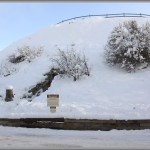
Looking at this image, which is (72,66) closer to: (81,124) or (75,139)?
(81,124)

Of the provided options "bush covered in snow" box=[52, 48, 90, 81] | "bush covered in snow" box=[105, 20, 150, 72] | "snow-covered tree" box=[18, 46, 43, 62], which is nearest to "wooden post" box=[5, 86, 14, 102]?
"bush covered in snow" box=[52, 48, 90, 81]

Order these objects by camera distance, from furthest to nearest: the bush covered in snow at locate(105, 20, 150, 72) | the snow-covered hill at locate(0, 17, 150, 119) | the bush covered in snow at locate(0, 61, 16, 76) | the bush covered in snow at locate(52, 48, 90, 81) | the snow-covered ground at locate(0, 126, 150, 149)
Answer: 1. the bush covered in snow at locate(0, 61, 16, 76)
2. the bush covered in snow at locate(105, 20, 150, 72)
3. the bush covered in snow at locate(52, 48, 90, 81)
4. the snow-covered hill at locate(0, 17, 150, 119)
5. the snow-covered ground at locate(0, 126, 150, 149)

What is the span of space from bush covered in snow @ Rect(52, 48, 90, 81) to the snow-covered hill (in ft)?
1.42

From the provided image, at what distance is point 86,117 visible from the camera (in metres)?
15.1

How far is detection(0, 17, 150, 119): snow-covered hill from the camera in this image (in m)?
16.3

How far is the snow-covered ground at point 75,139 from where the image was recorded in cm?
1041

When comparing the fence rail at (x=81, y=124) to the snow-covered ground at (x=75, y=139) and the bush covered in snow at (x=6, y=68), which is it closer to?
the snow-covered ground at (x=75, y=139)

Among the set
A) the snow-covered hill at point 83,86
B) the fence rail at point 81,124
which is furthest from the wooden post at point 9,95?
the fence rail at point 81,124

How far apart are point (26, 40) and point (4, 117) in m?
17.9

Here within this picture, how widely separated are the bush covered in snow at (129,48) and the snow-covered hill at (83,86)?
586 mm

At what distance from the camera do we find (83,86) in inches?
816

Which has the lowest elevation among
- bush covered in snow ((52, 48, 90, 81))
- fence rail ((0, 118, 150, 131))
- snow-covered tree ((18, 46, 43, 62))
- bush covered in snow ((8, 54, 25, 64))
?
fence rail ((0, 118, 150, 131))

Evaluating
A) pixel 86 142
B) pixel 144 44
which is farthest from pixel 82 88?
pixel 86 142

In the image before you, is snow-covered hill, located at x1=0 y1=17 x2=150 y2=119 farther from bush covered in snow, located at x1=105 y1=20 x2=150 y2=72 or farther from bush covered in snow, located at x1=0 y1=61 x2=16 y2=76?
bush covered in snow, located at x1=105 y1=20 x2=150 y2=72
